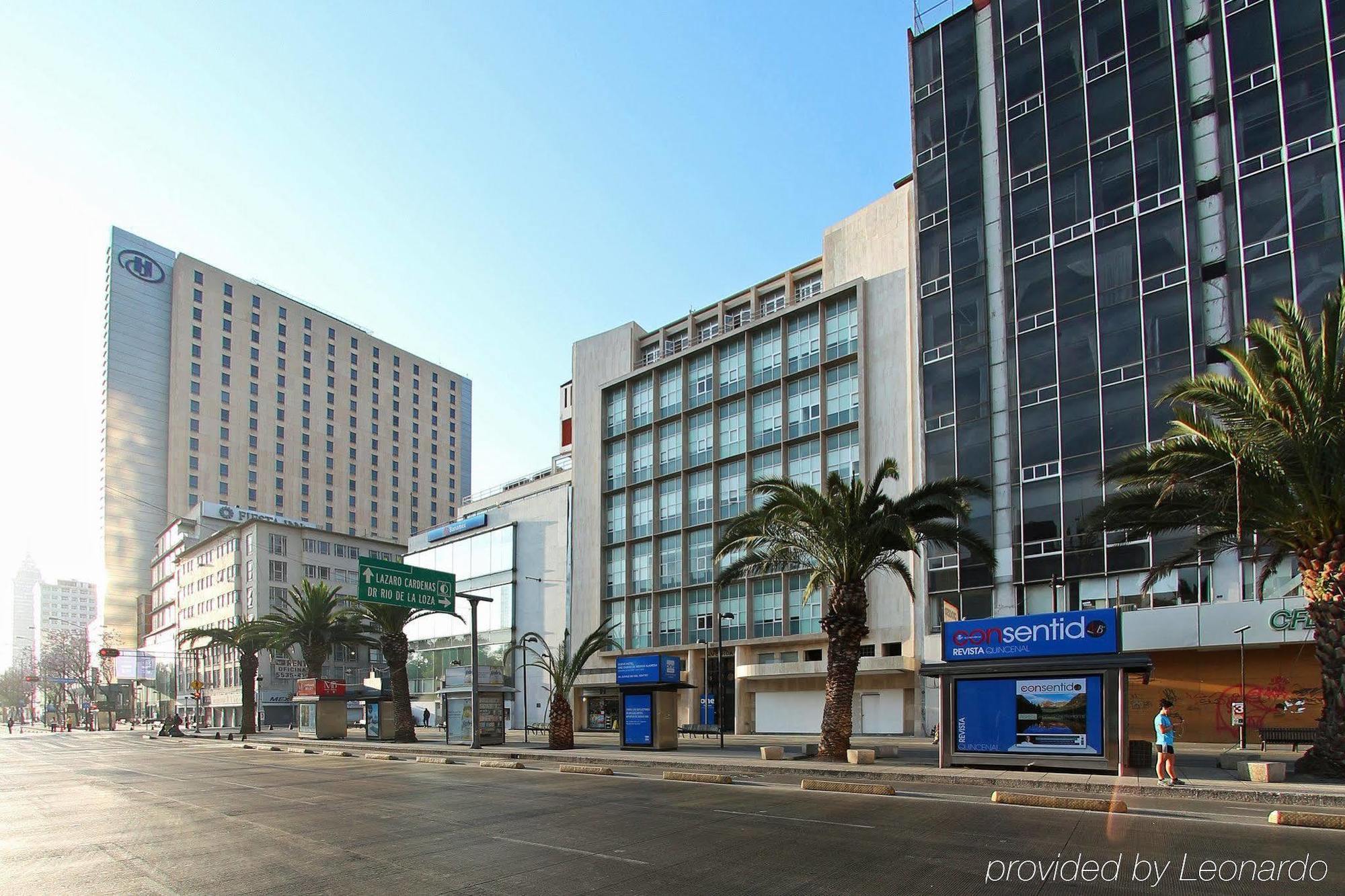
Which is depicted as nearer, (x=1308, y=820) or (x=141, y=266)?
(x=1308, y=820)

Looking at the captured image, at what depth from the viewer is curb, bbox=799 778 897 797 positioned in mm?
19109

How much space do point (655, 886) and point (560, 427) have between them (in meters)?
78.2

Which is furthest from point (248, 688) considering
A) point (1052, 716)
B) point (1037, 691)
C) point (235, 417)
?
point (235, 417)

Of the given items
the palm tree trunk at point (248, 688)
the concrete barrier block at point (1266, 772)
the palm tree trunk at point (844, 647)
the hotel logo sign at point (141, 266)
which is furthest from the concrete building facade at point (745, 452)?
the hotel logo sign at point (141, 266)

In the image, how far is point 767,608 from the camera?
55.4 meters

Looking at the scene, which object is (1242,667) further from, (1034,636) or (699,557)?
(699,557)

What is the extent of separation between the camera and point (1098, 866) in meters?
10.7

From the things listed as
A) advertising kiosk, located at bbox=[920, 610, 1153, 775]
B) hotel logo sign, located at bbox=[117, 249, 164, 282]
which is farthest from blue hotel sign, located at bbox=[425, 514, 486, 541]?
hotel logo sign, located at bbox=[117, 249, 164, 282]

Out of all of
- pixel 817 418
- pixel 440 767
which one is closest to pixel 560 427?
pixel 817 418

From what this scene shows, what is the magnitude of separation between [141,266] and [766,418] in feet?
349

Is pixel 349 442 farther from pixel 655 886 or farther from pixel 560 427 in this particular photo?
pixel 655 886

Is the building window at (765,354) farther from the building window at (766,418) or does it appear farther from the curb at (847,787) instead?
the curb at (847,787)

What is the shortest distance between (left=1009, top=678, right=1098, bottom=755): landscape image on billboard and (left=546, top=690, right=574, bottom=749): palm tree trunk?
20.5m

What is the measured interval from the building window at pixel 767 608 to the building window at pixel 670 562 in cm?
668
